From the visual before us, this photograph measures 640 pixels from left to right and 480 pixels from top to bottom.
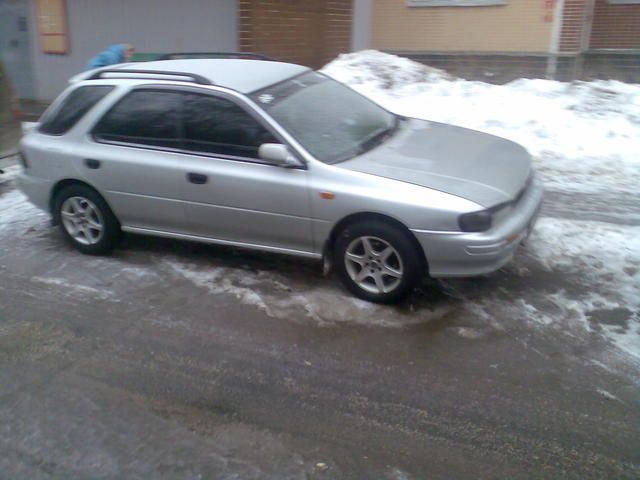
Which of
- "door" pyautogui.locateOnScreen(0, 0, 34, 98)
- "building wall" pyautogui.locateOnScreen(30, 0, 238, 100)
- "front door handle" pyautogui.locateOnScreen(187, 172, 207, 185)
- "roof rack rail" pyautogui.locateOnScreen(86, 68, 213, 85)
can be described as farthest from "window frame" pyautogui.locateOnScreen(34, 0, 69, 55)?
"front door handle" pyautogui.locateOnScreen(187, 172, 207, 185)

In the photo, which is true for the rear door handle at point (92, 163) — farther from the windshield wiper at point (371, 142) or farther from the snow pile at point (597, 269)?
the snow pile at point (597, 269)

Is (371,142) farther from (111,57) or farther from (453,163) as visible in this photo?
(111,57)

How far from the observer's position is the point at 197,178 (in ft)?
18.0

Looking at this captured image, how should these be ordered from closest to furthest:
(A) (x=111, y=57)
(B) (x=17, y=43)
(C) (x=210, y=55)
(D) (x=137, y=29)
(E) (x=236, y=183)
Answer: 1. (E) (x=236, y=183)
2. (C) (x=210, y=55)
3. (A) (x=111, y=57)
4. (D) (x=137, y=29)
5. (B) (x=17, y=43)

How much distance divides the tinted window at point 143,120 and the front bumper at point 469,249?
226 cm

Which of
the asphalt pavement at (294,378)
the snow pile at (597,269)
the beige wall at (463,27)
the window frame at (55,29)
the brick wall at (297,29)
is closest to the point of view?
the asphalt pavement at (294,378)

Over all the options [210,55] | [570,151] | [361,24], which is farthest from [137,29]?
[570,151]

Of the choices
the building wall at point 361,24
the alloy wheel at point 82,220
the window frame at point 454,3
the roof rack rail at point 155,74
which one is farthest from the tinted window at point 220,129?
the window frame at point 454,3

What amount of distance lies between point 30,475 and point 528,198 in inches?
154

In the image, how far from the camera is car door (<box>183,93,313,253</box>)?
5.20 metres

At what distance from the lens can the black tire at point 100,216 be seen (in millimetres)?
6055

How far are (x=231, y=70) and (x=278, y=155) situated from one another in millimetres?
1313

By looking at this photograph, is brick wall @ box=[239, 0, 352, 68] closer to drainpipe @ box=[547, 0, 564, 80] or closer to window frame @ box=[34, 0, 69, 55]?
window frame @ box=[34, 0, 69, 55]

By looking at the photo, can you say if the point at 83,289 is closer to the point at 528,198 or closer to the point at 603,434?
the point at 528,198
